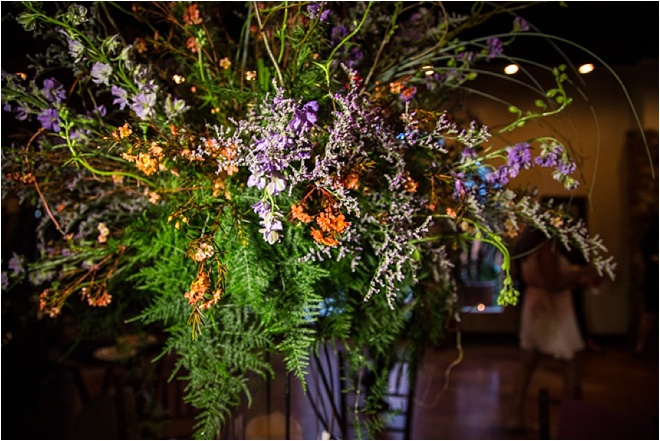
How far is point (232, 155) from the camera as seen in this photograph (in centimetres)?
65

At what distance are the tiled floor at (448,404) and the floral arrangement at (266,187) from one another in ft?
0.62

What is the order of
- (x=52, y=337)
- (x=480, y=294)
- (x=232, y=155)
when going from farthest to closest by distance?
1. (x=480, y=294)
2. (x=52, y=337)
3. (x=232, y=155)

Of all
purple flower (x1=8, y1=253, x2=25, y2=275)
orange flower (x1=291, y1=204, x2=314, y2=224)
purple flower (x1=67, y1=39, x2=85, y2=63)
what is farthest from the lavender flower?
purple flower (x1=8, y1=253, x2=25, y2=275)

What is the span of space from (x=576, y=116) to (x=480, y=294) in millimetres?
2389

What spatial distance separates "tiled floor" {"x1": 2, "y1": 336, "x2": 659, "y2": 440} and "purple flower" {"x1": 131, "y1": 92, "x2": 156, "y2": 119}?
0.49 metres

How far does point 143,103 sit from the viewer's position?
2.34 ft

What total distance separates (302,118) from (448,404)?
3.79m

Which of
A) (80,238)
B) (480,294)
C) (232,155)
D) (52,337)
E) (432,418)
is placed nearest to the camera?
(232,155)

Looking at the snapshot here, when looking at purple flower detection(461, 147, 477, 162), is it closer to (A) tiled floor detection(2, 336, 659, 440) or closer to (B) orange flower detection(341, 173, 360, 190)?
(B) orange flower detection(341, 173, 360, 190)

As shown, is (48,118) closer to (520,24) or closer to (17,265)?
Result: (17,265)

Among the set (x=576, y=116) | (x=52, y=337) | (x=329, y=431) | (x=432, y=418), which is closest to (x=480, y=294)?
(x=576, y=116)

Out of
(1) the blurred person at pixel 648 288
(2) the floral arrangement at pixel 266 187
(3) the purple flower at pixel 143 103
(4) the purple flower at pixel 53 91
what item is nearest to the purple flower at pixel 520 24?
(2) the floral arrangement at pixel 266 187

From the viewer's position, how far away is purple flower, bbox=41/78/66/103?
30.5 inches

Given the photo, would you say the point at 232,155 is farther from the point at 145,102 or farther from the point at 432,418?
the point at 432,418
